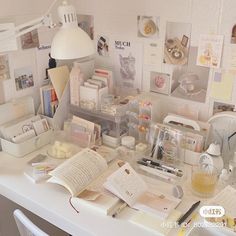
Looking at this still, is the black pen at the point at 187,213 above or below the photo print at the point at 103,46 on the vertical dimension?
below

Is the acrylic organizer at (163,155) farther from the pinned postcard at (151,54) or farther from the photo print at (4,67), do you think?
the photo print at (4,67)

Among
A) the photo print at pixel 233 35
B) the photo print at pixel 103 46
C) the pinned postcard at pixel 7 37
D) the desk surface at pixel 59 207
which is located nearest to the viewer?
the desk surface at pixel 59 207

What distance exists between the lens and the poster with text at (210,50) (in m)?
1.26

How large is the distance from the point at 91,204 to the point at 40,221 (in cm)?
54

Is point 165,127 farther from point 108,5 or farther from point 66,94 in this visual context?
point 108,5

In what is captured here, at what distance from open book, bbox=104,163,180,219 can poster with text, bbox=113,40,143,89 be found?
1.67 ft

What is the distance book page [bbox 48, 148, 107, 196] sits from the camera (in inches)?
44.6

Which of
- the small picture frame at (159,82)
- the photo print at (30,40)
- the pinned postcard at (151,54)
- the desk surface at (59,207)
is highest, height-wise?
the photo print at (30,40)

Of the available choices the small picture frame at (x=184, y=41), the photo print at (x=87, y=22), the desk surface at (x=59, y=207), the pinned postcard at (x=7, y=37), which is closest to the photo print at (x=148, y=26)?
the small picture frame at (x=184, y=41)

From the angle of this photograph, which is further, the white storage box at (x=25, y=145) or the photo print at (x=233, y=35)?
the white storage box at (x=25, y=145)

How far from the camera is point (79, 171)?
3.91 feet

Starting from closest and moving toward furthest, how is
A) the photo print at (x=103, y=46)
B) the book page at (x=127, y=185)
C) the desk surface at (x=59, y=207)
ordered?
the desk surface at (x=59, y=207) → the book page at (x=127, y=185) → the photo print at (x=103, y=46)

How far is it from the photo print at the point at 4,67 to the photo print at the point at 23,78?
0.16ft

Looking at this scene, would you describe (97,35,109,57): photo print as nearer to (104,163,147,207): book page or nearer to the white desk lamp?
the white desk lamp
